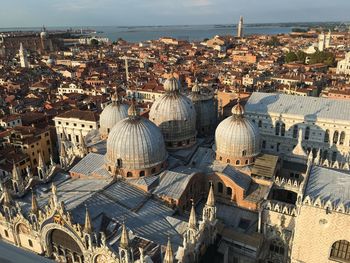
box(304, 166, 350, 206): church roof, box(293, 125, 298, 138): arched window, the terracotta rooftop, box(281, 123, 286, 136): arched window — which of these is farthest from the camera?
the terracotta rooftop

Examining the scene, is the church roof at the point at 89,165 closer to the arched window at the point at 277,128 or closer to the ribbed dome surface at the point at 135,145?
the ribbed dome surface at the point at 135,145

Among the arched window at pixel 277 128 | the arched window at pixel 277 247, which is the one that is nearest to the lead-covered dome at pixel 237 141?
the arched window at pixel 277 247

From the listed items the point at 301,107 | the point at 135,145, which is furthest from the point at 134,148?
the point at 301,107

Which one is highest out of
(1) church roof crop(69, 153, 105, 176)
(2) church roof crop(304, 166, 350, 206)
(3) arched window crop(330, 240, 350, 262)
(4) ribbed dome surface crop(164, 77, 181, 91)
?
(4) ribbed dome surface crop(164, 77, 181, 91)

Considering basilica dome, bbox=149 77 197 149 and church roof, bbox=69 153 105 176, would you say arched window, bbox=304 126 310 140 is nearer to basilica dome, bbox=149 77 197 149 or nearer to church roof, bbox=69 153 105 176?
basilica dome, bbox=149 77 197 149

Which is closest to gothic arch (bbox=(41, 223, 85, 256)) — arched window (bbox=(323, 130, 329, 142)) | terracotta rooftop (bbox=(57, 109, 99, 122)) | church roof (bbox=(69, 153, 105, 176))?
church roof (bbox=(69, 153, 105, 176))

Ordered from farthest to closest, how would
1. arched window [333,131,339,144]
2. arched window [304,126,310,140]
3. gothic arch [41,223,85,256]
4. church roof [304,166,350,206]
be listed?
arched window [304,126,310,140] < arched window [333,131,339,144] < gothic arch [41,223,85,256] < church roof [304,166,350,206]

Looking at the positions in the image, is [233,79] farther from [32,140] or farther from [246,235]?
[246,235]
